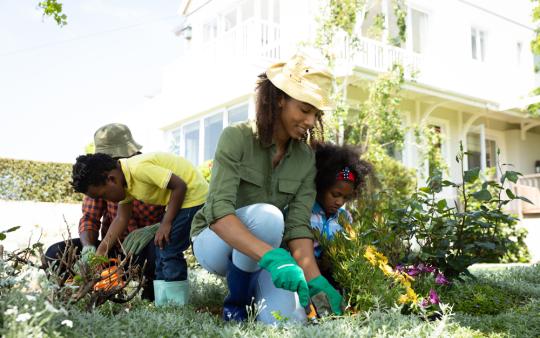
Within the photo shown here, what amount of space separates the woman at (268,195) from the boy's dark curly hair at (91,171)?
773mm

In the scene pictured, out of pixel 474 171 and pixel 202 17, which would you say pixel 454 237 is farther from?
pixel 202 17

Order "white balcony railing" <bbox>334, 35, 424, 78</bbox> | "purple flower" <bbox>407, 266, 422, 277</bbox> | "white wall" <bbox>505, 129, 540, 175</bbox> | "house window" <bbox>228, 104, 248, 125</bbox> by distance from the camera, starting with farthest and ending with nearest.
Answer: "white wall" <bbox>505, 129, 540, 175</bbox>, "house window" <bbox>228, 104, 248, 125</bbox>, "white balcony railing" <bbox>334, 35, 424, 78</bbox>, "purple flower" <bbox>407, 266, 422, 277</bbox>

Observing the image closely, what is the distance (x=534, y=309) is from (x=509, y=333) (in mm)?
525

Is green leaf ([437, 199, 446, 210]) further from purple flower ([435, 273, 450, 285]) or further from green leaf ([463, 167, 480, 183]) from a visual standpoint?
purple flower ([435, 273, 450, 285])

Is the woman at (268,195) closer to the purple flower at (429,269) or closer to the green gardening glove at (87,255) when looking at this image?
the green gardening glove at (87,255)

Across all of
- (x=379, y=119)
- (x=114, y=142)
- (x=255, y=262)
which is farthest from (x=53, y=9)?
(x=379, y=119)

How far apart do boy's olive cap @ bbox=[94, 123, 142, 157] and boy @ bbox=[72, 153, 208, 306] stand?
659mm

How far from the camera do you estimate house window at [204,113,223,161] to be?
1290 cm

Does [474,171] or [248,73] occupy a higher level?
[248,73]

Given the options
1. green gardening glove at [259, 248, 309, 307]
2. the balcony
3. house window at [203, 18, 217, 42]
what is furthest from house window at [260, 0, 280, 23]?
green gardening glove at [259, 248, 309, 307]

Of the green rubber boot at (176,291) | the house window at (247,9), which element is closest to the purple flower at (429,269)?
the green rubber boot at (176,291)

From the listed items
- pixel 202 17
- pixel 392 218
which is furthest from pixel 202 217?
pixel 202 17

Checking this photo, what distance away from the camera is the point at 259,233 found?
8.80 feet

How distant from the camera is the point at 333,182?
3402mm
